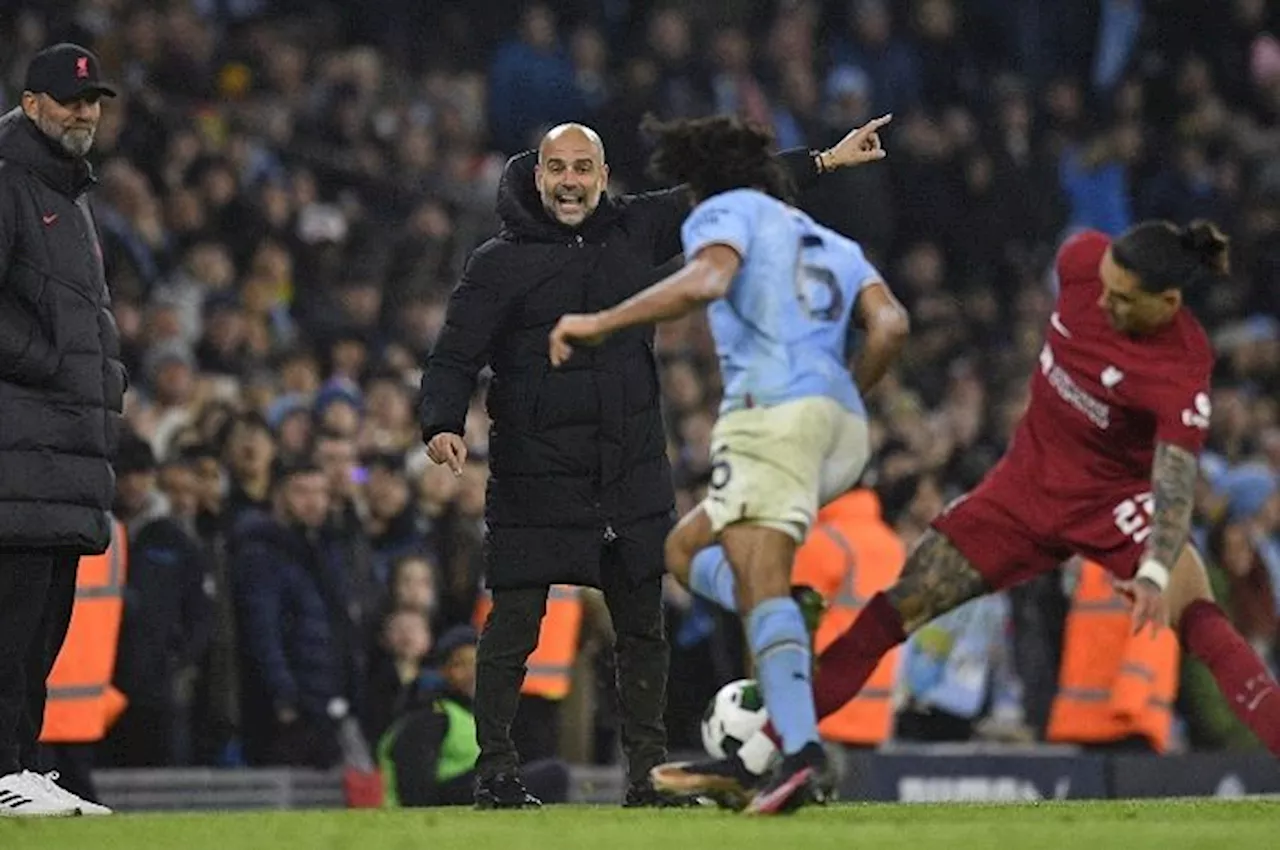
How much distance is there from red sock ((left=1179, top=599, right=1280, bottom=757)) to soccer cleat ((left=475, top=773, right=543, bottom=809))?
2300 millimetres

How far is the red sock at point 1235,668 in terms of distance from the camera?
10.5 meters

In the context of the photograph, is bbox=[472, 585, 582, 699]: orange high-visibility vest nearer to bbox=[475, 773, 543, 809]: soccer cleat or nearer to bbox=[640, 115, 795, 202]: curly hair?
bbox=[475, 773, 543, 809]: soccer cleat

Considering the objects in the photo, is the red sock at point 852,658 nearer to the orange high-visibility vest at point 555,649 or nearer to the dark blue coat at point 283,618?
the orange high-visibility vest at point 555,649

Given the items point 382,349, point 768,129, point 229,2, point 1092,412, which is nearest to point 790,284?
point 768,129

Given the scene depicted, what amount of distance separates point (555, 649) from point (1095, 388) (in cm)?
413

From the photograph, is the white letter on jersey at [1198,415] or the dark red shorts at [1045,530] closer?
the white letter on jersey at [1198,415]

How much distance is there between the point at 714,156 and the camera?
9.80m

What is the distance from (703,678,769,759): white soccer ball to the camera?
9.84m

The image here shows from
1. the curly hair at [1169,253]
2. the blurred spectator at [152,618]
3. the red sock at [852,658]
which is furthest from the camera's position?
the blurred spectator at [152,618]

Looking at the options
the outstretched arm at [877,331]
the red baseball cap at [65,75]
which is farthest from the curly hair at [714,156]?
the red baseball cap at [65,75]

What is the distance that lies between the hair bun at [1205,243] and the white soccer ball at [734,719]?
2.04 metres

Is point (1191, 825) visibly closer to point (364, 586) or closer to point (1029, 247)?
point (364, 586)

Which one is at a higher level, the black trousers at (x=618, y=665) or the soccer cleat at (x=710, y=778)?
the black trousers at (x=618, y=665)

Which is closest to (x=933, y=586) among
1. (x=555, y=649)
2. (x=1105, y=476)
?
(x=1105, y=476)
